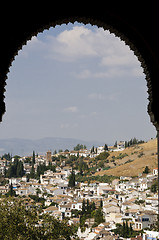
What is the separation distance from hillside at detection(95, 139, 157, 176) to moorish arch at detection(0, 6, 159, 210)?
43.0m

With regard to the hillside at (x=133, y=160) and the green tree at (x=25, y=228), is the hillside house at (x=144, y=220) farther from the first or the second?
the hillside at (x=133, y=160)

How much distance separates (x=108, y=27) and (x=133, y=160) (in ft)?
159

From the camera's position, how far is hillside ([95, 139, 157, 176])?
45062 millimetres

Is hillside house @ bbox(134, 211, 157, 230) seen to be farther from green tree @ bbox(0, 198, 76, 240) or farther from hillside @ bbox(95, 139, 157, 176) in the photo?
hillside @ bbox(95, 139, 157, 176)

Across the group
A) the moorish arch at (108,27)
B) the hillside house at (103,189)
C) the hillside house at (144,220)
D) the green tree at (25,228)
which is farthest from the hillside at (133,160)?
the moorish arch at (108,27)

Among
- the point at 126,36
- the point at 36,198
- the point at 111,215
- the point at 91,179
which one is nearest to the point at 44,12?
the point at 126,36

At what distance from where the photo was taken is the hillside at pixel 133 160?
148 feet

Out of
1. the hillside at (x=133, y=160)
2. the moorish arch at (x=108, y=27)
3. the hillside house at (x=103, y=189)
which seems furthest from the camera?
the hillside at (x=133, y=160)

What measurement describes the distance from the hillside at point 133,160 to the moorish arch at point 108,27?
4298 cm

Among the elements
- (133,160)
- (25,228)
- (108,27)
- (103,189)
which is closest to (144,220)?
(103,189)

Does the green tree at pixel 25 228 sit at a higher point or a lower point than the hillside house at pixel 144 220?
higher

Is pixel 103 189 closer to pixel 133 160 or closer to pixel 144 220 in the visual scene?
pixel 144 220

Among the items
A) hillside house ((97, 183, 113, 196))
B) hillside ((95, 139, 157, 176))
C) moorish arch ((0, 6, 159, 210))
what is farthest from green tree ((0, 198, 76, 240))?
hillside ((95, 139, 157, 176))

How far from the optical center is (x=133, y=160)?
4962 cm
